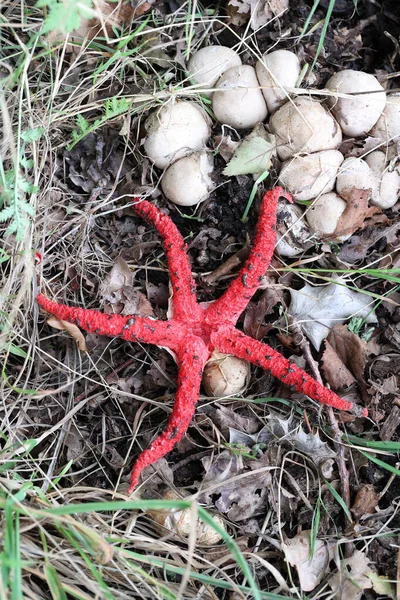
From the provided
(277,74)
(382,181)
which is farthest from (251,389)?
(277,74)

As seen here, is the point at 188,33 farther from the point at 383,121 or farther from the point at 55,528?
the point at 55,528

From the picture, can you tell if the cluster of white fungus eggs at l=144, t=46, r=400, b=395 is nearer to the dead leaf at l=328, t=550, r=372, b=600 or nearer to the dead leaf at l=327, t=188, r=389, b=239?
the dead leaf at l=327, t=188, r=389, b=239

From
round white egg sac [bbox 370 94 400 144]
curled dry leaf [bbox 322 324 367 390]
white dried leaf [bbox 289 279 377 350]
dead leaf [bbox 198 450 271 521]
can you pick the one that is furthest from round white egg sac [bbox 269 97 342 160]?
dead leaf [bbox 198 450 271 521]

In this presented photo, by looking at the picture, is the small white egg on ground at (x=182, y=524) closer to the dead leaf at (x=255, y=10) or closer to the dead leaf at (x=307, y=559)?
the dead leaf at (x=307, y=559)

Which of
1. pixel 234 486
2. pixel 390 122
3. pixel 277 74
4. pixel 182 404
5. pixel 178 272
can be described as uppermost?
pixel 277 74

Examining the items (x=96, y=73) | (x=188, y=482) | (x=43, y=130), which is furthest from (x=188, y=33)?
(x=188, y=482)

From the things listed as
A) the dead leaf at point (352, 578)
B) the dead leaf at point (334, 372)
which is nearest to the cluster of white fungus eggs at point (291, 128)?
the dead leaf at point (334, 372)

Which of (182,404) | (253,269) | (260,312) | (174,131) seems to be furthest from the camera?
(260,312)

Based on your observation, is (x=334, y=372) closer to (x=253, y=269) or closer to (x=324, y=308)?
(x=324, y=308)
